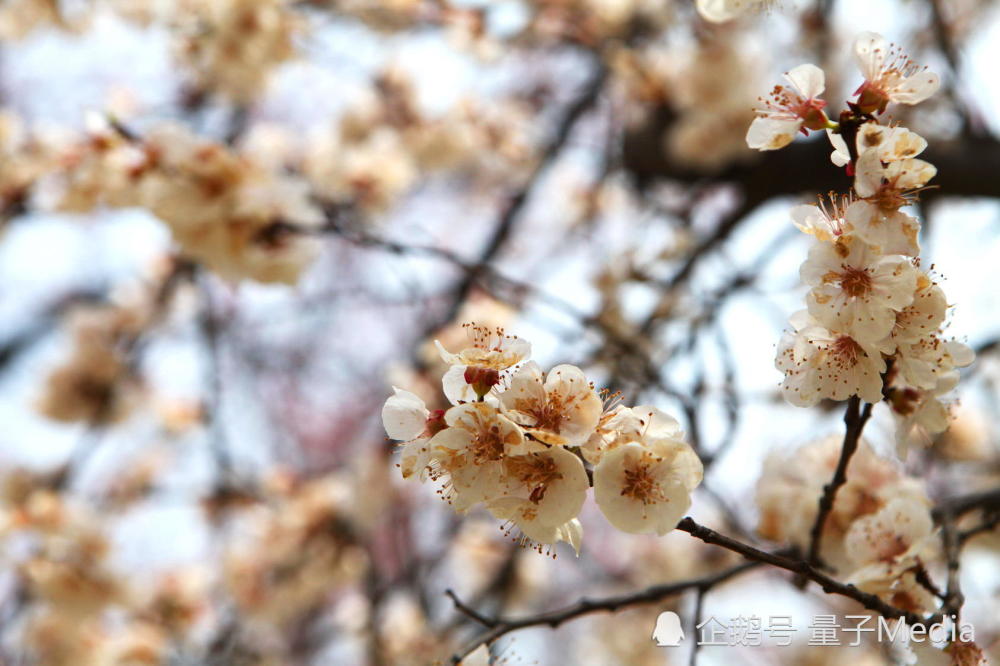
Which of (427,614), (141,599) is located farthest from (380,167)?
(141,599)

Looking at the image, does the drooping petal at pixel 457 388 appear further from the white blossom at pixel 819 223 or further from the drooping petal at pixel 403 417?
the white blossom at pixel 819 223

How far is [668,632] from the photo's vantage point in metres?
1.33

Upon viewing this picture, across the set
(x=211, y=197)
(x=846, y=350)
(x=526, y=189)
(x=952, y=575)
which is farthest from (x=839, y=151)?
(x=526, y=189)

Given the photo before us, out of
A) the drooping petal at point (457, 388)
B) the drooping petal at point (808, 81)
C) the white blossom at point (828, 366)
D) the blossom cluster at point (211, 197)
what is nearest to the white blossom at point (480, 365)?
the drooping petal at point (457, 388)

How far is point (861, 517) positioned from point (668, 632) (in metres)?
0.38

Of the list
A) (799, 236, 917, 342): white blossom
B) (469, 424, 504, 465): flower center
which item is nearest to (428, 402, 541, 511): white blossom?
(469, 424, 504, 465): flower center

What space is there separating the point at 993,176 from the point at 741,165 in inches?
38.5

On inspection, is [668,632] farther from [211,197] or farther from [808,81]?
[211,197]

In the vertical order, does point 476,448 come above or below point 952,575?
above

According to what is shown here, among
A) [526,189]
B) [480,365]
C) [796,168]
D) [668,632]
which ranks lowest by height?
[526,189]

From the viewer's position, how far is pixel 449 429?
35.4 inches

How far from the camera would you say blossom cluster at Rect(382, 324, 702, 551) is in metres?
0.91

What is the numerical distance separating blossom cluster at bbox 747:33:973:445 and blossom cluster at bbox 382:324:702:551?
233 millimetres

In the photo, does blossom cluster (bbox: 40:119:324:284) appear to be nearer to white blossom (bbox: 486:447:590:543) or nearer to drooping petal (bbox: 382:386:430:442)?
drooping petal (bbox: 382:386:430:442)
